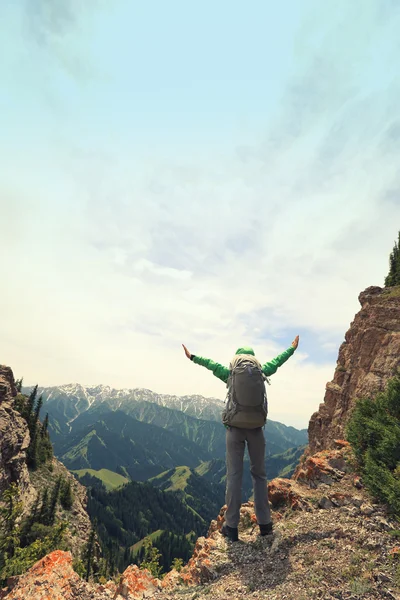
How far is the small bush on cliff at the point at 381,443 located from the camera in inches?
364

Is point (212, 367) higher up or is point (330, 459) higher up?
point (212, 367)

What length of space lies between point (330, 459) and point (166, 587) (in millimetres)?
9320

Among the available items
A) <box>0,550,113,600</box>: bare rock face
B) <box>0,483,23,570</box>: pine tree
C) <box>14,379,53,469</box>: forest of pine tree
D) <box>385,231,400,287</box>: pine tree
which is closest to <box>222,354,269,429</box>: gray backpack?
<box>0,550,113,600</box>: bare rock face

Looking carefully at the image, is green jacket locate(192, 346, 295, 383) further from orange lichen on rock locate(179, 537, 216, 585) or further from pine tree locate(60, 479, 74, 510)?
pine tree locate(60, 479, 74, 510)

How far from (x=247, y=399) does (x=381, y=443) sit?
21.3 ft

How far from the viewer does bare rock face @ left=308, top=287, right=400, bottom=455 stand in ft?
86.4

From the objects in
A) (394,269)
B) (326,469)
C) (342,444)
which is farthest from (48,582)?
(394,269)

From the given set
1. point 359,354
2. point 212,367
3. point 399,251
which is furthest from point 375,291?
point 212,367

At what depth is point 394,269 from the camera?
156 ft

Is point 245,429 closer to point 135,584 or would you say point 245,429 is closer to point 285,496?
point 135,584

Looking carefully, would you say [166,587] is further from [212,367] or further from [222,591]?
[212,367]

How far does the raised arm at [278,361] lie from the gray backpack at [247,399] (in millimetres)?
607

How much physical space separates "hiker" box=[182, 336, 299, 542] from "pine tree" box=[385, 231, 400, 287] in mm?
45054

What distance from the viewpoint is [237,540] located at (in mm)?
8984
